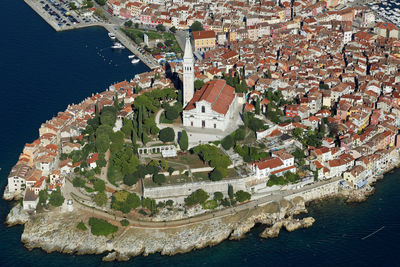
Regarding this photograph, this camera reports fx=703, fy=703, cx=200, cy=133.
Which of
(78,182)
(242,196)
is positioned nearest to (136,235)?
(78,182)

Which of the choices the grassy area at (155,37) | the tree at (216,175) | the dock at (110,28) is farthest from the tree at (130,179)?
the grassy area at (155,37)

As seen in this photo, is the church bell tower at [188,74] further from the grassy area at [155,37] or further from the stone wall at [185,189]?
the grassy area at [155,37]

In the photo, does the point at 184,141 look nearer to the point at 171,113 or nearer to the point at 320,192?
the point at 171,113

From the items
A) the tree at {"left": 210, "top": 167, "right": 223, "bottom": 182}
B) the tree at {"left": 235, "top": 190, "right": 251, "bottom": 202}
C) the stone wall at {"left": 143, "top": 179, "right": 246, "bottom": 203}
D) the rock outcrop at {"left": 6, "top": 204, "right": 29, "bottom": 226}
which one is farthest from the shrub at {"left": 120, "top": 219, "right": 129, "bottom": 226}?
the tree at {"left": 235, "top": 190, "right": 251, "bottom": 202}

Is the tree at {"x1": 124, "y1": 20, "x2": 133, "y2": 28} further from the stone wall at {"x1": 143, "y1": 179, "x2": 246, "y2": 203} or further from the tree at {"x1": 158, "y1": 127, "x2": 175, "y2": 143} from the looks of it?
the stone wall at {"x1": 143, "y1": 179, "x2": 246, "y2": 203}

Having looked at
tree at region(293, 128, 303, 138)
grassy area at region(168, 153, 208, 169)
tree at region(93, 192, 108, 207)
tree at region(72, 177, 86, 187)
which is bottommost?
tree at region(93, 192, 108, 207)
